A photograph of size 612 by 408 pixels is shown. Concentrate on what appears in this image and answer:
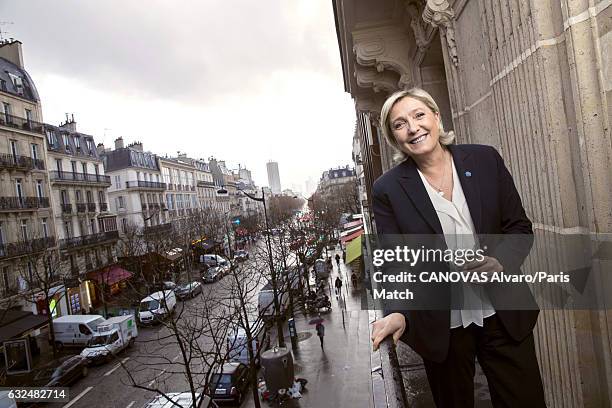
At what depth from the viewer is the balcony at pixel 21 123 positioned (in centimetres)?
2467

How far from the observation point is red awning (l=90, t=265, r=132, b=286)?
30.3 meters

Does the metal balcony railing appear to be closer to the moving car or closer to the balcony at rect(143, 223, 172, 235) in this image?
the balcony at rect(143, 223, 172, 235)

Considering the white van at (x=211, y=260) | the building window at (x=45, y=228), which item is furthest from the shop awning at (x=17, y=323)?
the white van at (x=211, y=260)

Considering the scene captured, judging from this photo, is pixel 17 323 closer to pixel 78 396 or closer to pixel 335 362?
pixel 78 396

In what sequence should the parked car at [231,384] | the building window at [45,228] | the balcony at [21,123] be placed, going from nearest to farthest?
1. the parked car at [231,384]
2. the balcony at [21,123]
3. the building window at [45,228]

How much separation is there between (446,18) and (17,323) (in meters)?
23.9

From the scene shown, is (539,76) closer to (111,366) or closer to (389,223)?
(389,223)

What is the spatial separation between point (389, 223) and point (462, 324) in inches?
23.9

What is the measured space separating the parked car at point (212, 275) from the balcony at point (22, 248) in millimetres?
13290

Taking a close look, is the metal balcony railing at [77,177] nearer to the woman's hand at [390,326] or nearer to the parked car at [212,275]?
the parked car at [212,275]

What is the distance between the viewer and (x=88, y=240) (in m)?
31.6

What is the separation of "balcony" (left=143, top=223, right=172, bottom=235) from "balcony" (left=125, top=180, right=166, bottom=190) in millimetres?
6267

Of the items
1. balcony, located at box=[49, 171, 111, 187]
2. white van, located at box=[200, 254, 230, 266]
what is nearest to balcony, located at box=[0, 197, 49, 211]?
balcony, located at box=[49, 171, 111, 187]


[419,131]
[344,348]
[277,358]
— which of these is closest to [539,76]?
[419,131]
